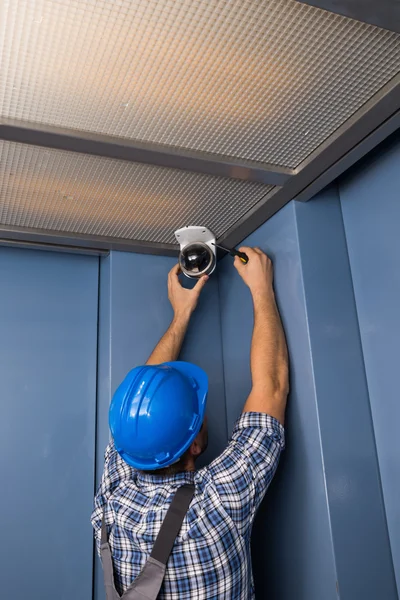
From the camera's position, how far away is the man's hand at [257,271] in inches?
61.6

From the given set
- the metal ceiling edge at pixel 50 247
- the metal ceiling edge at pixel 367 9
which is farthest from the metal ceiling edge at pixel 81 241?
the metal ceiling edge at pixel 367 9

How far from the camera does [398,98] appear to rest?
3.64 ft

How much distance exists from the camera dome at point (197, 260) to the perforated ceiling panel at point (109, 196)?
9 cm

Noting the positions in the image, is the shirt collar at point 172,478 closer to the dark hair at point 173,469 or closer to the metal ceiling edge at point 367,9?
the dark hair at point 173,469

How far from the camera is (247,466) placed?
4.20ft

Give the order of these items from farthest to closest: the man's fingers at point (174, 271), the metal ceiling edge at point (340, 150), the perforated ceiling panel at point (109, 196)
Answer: the man's fingers at point (174, 271) → the perforated ceiling panel at point (109, 196) → the metal ceiling edge at point (340, 150)

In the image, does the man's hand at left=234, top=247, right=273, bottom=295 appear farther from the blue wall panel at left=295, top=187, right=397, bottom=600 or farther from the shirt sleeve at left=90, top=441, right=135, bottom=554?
the shirt sleeve at left=90, top=441, right=135, bottom=554

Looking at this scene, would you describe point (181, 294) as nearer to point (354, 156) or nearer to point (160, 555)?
point (354, 156)

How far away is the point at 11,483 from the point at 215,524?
0.79 metres

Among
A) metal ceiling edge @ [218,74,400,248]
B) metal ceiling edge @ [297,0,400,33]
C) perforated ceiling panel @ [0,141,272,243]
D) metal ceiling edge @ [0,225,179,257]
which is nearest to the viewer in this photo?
metal ceiling edge @ [297,0,400,33]

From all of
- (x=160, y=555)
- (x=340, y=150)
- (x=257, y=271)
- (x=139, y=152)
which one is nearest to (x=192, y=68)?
(x=139, y=152)

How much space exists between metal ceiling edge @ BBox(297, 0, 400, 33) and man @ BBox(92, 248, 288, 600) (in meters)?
0.81

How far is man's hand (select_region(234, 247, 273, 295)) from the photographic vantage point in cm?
156

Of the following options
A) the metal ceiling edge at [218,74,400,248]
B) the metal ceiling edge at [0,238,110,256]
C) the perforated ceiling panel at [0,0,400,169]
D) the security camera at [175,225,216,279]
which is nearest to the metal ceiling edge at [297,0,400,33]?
the perforated ceiling panel at [0,0,400,169]
